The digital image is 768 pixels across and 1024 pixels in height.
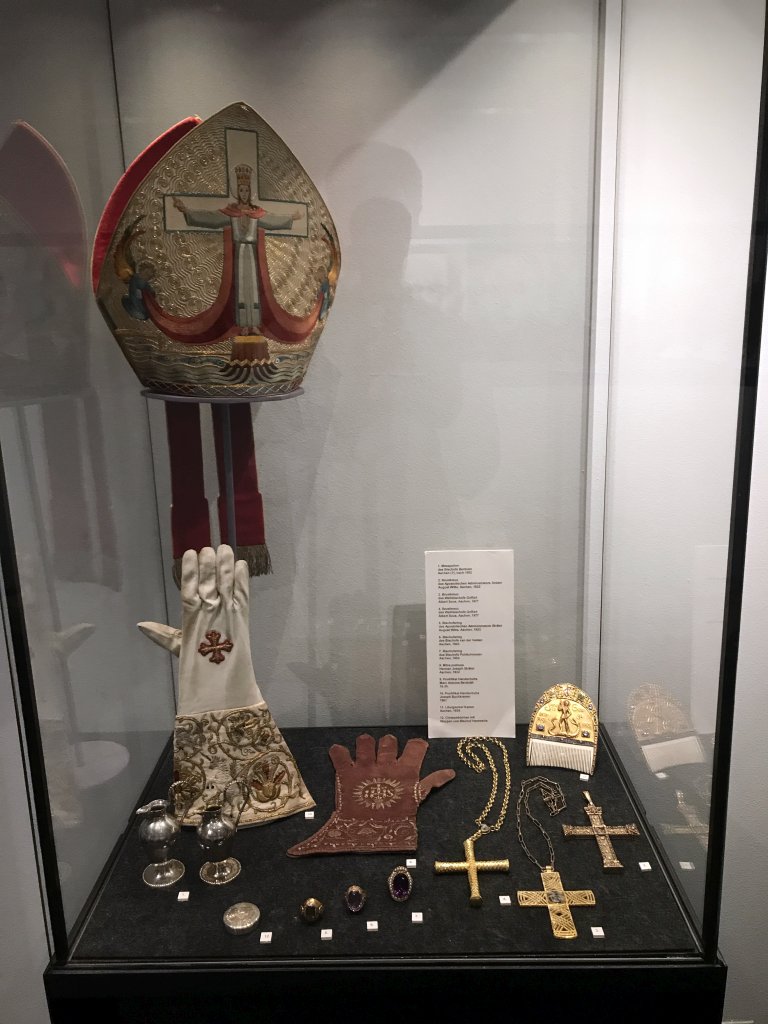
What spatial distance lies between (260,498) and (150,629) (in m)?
0.28

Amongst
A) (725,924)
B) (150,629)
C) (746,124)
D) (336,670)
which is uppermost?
(746,124)

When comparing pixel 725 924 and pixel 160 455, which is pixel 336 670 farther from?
pixel 725 924

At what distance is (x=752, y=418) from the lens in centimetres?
103

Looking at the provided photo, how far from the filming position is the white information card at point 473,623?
1552mm

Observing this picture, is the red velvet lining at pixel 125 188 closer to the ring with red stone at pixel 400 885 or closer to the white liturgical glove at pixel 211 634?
the white liturgical glove at pixel 211 634

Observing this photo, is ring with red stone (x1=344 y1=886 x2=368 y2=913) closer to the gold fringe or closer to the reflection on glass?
the reflection on glass

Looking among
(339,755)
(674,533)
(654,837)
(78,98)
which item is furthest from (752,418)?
(78,98)

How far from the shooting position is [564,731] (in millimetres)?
1556

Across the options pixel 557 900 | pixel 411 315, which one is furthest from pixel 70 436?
pixel 557 900

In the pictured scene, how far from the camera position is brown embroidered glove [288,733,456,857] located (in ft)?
4.39

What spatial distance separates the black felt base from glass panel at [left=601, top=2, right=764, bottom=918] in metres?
0.10

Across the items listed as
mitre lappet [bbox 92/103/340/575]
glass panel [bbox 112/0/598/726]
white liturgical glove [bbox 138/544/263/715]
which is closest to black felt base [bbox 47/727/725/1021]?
white liturgical glove [bbox 138/544/263/715]

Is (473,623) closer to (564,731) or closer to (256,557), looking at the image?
(564,731)

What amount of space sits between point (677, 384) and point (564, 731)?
0.68m
